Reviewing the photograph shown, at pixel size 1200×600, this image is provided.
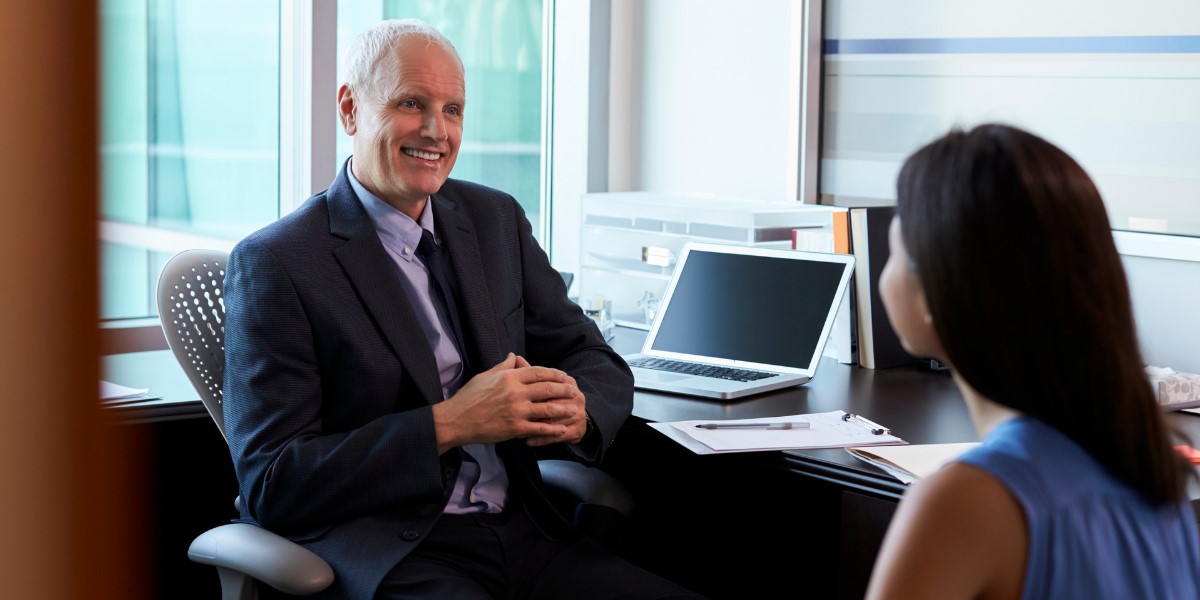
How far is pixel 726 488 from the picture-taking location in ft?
7.40

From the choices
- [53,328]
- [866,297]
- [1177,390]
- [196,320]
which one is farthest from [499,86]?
[53,328]

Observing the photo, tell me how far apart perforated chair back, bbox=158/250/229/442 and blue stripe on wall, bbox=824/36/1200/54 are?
1.52 meters

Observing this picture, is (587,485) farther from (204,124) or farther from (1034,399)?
(204,124)

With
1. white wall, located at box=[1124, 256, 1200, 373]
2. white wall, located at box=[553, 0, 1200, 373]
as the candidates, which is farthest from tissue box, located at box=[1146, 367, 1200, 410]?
white wall, located at box=[553, 0, 1200, 373]

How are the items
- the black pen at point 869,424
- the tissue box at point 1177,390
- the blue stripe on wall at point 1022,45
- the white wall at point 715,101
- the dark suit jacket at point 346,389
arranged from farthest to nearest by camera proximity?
the white wall at point 715,101
the blue stripe on wall at point 1022,45
the tissue box at point 1177,390
the black pen at point 869,424
the dark suit jacket at point 346,389

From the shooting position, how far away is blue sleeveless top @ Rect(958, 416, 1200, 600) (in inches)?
28.8

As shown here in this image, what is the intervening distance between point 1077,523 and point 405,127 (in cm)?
121

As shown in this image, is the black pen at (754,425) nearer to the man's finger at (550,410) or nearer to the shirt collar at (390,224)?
the man's finger at (550,410)

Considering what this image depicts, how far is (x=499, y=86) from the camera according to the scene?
3018 mm

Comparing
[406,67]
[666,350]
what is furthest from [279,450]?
[666,350]

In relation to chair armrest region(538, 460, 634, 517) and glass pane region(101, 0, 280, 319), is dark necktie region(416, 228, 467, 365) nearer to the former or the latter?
chair armrest region(538, 460, 634, 517)

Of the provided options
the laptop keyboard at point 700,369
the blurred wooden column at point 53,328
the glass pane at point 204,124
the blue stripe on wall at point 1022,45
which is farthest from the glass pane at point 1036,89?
the blurred wooden column at point 53,328

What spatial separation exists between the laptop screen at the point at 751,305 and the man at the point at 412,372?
1.31ft

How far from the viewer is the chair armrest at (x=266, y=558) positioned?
1348 millimetres
